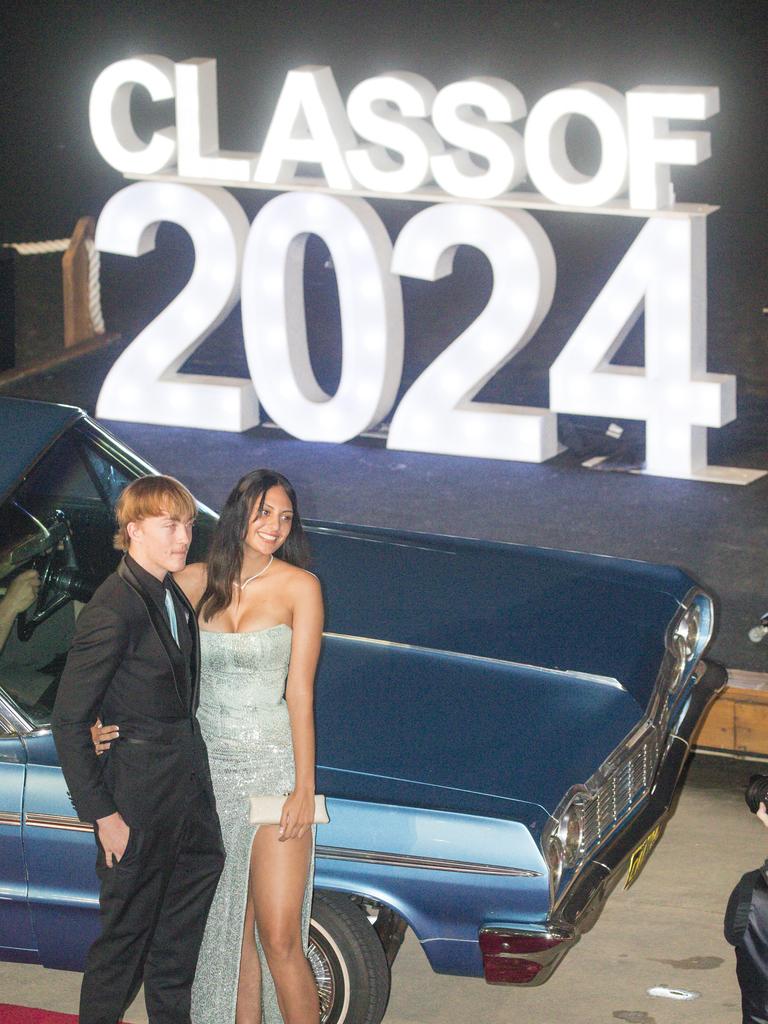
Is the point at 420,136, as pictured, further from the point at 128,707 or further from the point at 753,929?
the point at 753,929

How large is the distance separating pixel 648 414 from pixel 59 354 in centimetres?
495

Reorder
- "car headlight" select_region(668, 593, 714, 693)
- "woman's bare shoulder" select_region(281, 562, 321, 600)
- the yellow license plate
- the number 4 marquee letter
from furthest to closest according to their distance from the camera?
the number 4 marquee letter
"car headlight" select_region(668, 593, 714, 693)
the yellow license plate
"woman's bare shoulder" select_region(281, 562, 321, 600)

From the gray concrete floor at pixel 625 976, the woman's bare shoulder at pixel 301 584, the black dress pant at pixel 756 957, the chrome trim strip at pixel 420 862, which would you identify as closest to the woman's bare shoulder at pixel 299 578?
the woman's bare shoulder at pixel 301 584

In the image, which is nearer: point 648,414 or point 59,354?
point 648,414

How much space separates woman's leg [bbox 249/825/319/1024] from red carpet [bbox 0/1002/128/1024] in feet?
2.60

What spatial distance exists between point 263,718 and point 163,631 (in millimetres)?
322

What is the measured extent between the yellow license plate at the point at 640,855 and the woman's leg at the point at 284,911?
2.95ft

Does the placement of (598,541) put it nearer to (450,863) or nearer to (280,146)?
(280,146)

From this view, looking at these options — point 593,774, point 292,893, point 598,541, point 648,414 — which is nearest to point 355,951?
point 292,893

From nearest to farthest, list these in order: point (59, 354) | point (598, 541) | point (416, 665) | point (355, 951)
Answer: point (355, 951)
point (416, 665)
point (598, 541)
point (59, 354)

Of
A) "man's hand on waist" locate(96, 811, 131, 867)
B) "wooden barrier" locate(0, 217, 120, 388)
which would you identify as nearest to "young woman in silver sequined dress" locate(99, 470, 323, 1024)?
"man's hand on waist" locate(96, 811, 131, 867)

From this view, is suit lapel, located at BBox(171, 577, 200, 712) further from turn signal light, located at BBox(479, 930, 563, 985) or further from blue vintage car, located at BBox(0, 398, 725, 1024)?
turn signal light, located at BBox(479, 930, 563, 985)

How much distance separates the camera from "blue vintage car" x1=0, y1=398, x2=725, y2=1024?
3893mm

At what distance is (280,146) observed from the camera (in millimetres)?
9633
